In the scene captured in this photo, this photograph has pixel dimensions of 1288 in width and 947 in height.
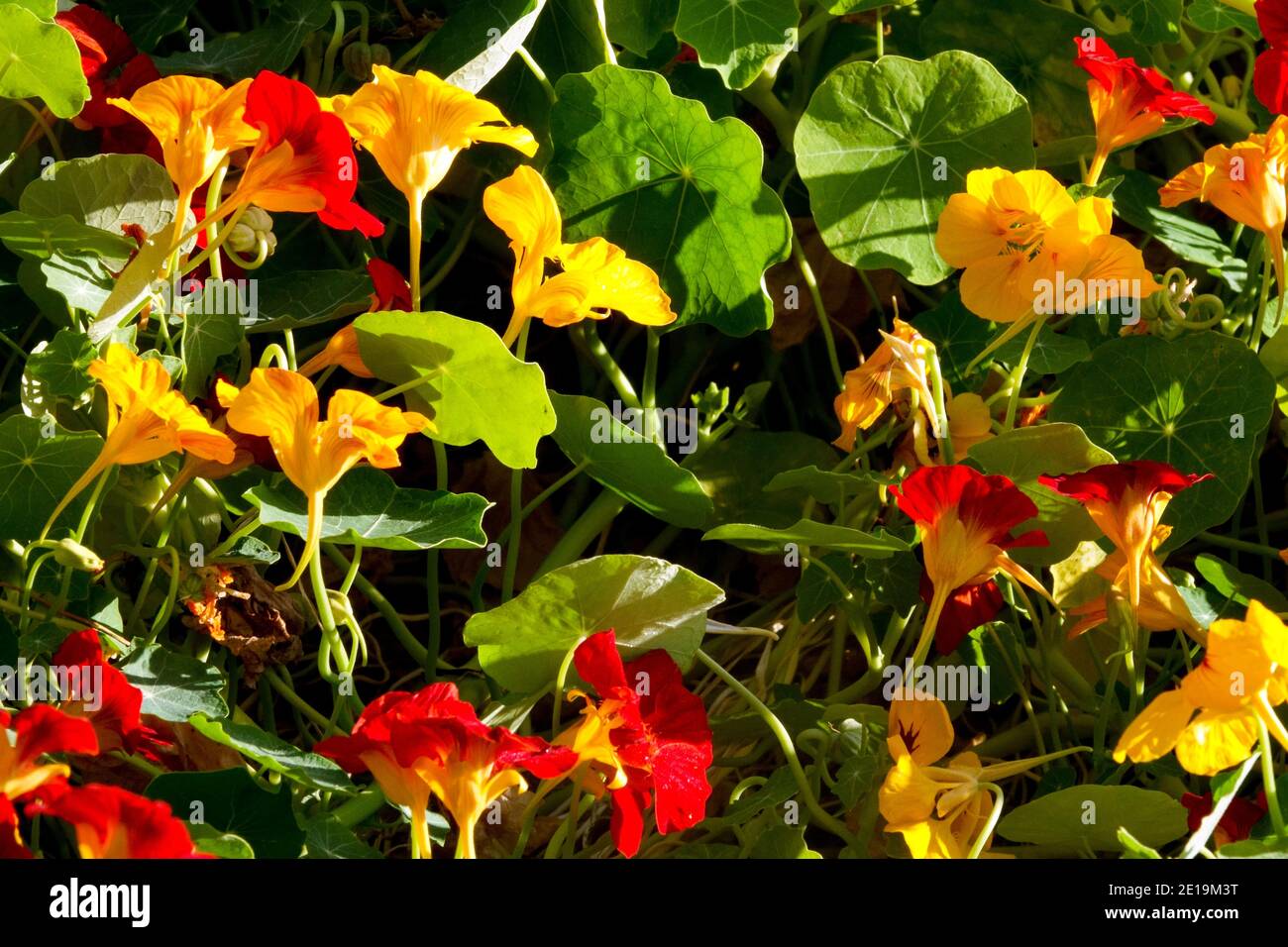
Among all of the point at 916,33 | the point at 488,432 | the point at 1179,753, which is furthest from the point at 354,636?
the point at 916,33

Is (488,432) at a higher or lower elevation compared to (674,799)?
higher

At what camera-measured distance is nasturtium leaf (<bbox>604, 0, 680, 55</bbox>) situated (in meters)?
1.20

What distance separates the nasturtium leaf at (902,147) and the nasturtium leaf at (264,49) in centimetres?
45

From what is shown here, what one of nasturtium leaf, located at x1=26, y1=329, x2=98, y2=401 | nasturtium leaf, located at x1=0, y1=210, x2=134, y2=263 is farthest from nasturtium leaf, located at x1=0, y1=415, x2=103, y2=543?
nasturtium leaf, located at x1=0, y1=210, x2=134, y2=263

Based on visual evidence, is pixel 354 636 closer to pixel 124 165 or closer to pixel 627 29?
pixel 124 165

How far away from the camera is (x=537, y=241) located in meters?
0.95

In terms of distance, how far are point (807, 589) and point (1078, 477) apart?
26cm

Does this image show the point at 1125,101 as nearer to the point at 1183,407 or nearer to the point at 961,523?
the point at 1183,407

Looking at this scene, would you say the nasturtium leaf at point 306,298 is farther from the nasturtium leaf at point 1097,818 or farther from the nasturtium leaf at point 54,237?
the nasturtium leaf at point 1097,818

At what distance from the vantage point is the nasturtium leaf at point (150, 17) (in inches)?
49.4

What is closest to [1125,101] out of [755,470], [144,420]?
[755,470]

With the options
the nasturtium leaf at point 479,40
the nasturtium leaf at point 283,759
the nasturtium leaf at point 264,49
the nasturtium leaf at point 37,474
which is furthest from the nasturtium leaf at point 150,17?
the nasturtium leaf at point 283,759

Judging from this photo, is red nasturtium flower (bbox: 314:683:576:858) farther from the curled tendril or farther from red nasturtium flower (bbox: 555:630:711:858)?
the curled tendril

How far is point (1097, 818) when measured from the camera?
35.0 inches
